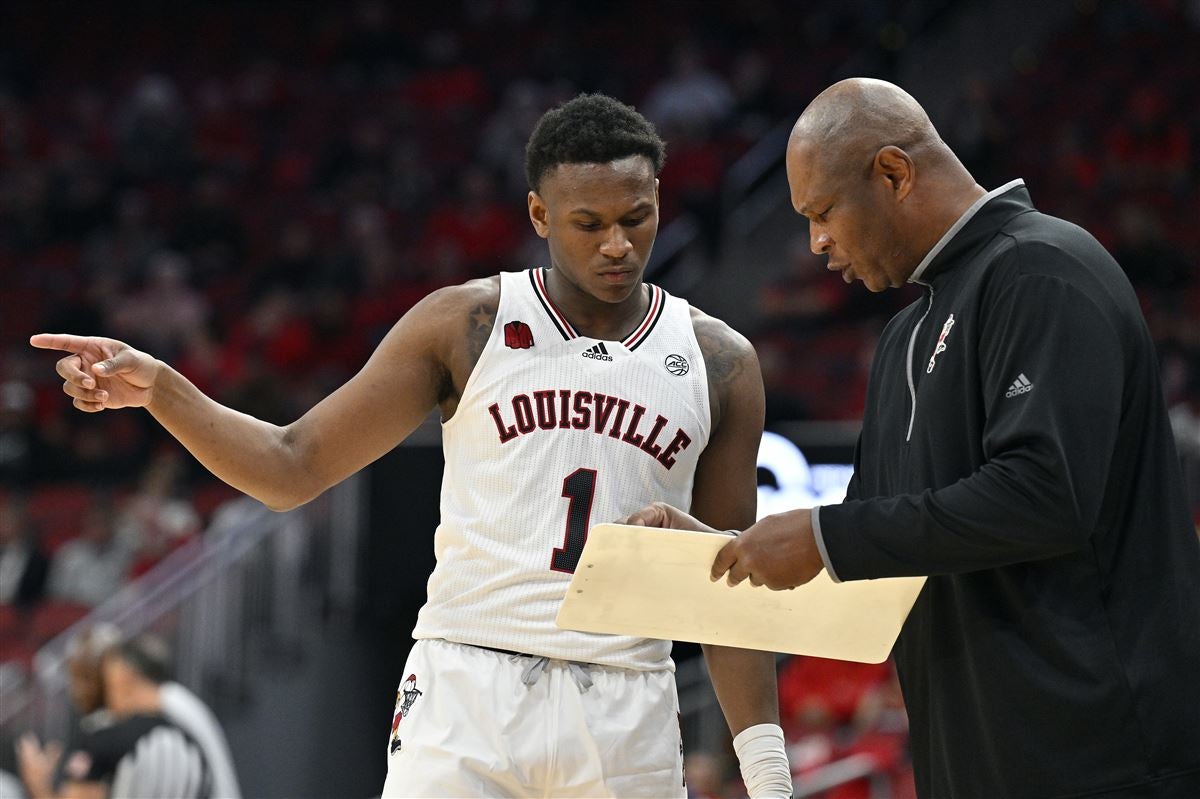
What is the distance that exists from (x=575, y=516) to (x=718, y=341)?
2.31 ft

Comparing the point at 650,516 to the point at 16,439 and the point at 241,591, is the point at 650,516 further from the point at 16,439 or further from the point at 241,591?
the point at 16,439

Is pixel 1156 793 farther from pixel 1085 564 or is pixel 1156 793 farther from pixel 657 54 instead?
pixel 657 54

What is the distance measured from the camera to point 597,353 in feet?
13.0

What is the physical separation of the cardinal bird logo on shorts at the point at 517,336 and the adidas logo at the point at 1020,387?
147cm

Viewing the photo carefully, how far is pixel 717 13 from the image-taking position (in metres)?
17.7

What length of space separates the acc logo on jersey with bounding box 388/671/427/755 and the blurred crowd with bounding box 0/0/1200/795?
503cm

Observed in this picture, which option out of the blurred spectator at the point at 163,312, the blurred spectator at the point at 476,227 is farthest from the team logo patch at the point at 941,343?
the blurred spectator at the point at 163,312

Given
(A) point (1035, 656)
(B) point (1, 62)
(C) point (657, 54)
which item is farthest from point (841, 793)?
(B) point (1, 62)

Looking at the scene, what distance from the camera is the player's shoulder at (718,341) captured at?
412 cm

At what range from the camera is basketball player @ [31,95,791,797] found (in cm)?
362

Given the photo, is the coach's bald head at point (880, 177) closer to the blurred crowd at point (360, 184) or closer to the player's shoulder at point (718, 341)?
the player's shoulder at point (718, 341)

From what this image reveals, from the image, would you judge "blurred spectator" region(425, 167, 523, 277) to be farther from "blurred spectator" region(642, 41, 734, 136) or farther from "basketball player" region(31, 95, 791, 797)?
"basketball player" region(31, 95, 791, 797)

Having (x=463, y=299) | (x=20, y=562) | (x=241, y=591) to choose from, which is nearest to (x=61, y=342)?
(x=463, y=299)

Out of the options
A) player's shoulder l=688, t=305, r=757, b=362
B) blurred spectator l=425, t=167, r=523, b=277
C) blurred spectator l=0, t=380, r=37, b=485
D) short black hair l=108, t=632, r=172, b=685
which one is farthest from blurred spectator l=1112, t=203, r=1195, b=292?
blurred spectator l=0, t=380, r=37, b=485
